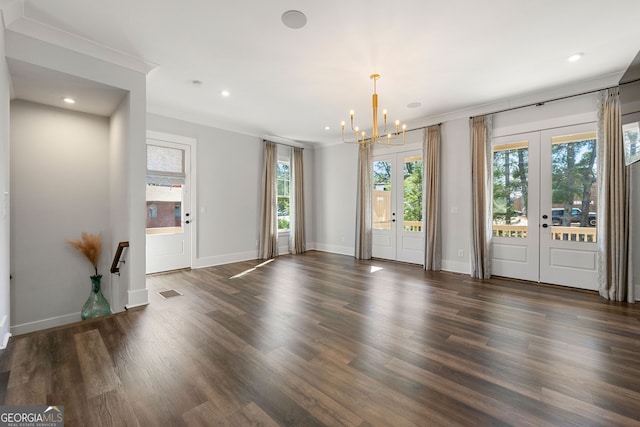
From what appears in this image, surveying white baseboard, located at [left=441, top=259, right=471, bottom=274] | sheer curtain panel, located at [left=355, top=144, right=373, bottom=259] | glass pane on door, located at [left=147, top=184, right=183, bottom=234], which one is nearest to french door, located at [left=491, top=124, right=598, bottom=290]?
white baseboard, located at [left=441, top=259, right=471, bottom=274]

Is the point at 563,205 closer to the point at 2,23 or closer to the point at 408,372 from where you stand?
the point at 408,372

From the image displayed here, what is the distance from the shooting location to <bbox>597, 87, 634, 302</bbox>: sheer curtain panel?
355 centimetres

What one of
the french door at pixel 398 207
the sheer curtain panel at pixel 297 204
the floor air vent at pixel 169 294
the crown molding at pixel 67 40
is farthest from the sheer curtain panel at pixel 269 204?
the crown molding at pixel 67 40

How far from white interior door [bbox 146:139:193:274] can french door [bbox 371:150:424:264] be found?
A: 4.10m

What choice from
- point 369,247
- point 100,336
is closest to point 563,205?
point 369,247

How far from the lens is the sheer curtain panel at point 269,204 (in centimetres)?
644

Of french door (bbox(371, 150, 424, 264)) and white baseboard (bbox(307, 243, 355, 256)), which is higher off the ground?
french door (bbox(371, 150, 424, 264))

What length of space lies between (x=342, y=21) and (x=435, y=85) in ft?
6.69

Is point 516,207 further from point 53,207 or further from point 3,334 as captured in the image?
point 53,207

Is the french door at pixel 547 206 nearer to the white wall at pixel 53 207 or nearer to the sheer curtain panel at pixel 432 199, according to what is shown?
the sheer curtain panel at pixel 432 199

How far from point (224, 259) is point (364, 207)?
11.1ft

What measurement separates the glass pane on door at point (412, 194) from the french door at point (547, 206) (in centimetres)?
137

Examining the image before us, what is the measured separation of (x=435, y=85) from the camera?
3971 mm

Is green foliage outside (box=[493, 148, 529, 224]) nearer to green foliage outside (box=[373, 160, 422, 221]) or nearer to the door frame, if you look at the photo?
green foliage outside (box=[373, 160, 422, 221])
